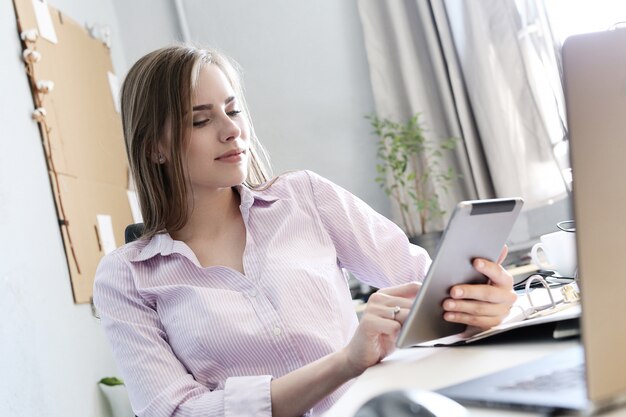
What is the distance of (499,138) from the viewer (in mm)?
3062

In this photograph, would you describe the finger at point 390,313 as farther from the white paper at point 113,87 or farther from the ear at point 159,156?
the white paper at point 113,87

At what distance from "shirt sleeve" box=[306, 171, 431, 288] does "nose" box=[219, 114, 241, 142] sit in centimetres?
20

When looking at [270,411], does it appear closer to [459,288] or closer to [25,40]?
[459,288]

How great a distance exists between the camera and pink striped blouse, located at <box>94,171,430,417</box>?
1.26m

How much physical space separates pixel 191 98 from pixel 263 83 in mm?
2048

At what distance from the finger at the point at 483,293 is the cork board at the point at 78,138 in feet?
5.73

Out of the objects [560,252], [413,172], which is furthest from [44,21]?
[560,252]

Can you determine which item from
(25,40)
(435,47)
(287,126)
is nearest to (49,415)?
(25,40)

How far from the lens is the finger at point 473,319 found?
1.01 meters

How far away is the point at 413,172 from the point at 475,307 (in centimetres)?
220

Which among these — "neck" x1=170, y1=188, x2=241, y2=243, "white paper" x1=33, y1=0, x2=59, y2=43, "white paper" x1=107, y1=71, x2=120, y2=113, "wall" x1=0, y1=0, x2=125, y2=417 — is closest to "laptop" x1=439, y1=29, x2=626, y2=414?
"neck" x1=170, y1=188, x2=241, y2=243

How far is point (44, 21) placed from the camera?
8.79ft

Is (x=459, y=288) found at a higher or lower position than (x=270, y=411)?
higher

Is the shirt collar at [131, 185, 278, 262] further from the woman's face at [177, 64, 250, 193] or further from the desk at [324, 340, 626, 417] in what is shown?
the desk at [324, 340, 626, 417]
